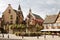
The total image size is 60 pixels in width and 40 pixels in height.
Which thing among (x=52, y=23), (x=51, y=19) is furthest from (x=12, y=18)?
(x=52, y=23)

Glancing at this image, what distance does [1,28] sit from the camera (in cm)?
7600

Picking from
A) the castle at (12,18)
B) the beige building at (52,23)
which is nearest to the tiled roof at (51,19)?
the beige building at (52,23)

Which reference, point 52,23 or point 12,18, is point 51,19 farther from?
point 12,18

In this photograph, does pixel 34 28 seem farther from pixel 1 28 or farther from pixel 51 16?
pixel 1 28

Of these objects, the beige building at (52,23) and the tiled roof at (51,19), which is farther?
the tiled roof at (51,19)

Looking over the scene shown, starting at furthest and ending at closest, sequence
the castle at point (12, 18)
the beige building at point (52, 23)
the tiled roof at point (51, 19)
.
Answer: the castle at point (12, 18), the tiled roof at point (51, 19), the beige building at point (52, 23)

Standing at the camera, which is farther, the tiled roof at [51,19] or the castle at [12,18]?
the castle at [12,18]

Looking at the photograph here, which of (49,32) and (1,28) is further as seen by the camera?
(1,28)

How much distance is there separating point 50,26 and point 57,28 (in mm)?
2906

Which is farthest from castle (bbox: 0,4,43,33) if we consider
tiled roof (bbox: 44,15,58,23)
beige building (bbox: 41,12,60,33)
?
beige building (bbox: 41,12,60,33)

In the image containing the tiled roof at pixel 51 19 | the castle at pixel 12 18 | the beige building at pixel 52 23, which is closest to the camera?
the beige building at pixel 52 23

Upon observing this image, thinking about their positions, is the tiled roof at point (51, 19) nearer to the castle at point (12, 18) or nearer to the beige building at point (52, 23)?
the beige building at point (52, 23)

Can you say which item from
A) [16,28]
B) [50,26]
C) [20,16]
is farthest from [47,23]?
[20,16]

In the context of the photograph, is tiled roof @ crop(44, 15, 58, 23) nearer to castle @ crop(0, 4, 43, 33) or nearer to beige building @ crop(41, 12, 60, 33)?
beige building @ crop(41, 12, 60, 33)
